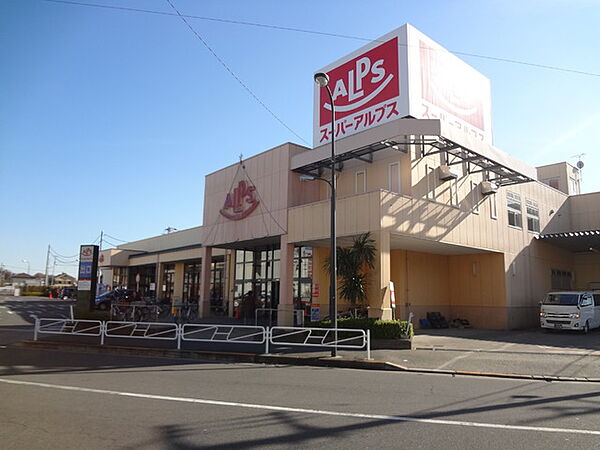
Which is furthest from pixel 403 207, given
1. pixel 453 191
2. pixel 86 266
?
pixel 86 266

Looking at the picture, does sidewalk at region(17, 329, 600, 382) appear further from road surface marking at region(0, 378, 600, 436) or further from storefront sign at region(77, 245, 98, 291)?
road surface marking at region(0, 378, 600, 436)

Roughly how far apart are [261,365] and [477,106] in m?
22.0

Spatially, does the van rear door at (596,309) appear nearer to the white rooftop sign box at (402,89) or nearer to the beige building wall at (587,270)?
Result: the white rooftop sign box at (402,89)

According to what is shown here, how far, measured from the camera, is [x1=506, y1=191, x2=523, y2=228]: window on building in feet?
82.1

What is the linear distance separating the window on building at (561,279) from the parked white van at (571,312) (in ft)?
27.1

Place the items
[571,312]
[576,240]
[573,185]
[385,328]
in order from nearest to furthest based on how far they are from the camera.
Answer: [385,328], [571,312], [576,240], [573,185]

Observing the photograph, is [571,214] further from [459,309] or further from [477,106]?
[459,309]

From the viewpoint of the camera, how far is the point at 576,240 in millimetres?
26875

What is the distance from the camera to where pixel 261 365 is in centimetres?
1219

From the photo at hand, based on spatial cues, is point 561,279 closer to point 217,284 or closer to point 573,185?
point 573,185

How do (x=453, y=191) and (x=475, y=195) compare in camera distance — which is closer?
(x=453, y=191)

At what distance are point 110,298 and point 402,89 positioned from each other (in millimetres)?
26176

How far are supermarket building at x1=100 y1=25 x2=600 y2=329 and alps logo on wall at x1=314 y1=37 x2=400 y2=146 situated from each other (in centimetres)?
7

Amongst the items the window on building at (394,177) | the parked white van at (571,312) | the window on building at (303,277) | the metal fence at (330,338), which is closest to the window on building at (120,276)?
the window on building at (303,277)
